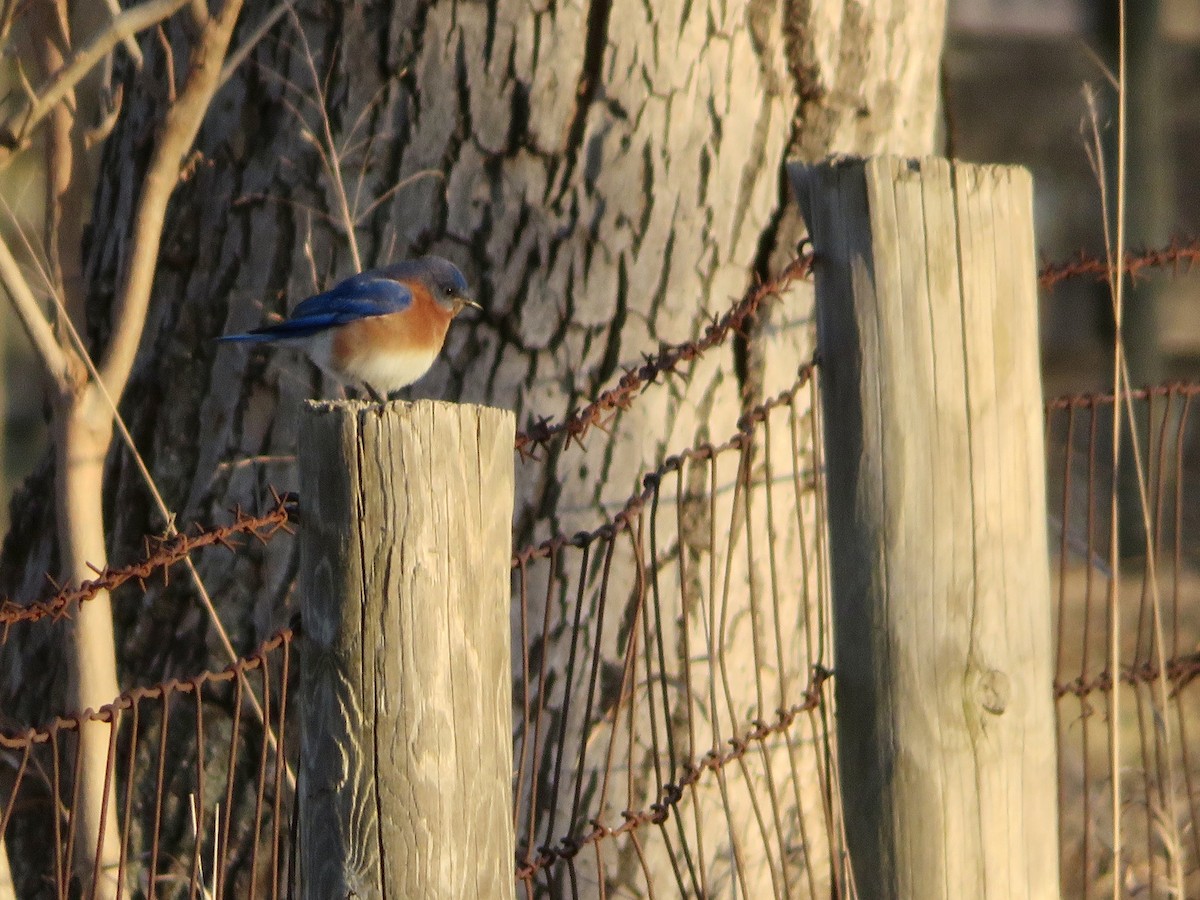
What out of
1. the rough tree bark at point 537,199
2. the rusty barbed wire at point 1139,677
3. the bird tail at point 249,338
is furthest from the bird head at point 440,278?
the rusty barbed wire at point 1139,677

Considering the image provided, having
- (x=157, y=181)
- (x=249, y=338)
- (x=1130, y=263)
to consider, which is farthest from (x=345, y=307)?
(x=1130, y=263)

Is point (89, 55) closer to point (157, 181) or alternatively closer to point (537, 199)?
point (157, 181)

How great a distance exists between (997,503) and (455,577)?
80 centimetres


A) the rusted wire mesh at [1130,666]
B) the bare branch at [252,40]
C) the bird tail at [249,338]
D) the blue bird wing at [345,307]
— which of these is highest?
the bare branch at [252,40]

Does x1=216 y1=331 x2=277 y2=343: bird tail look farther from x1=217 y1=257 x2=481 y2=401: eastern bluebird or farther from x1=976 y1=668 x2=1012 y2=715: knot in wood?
x1=976 y1=668 x2=1012 y2=715: knot in wood

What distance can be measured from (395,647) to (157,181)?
1979 millimetres

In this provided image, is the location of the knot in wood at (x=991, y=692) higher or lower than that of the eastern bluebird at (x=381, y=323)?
lower

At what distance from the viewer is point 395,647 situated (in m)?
1.74

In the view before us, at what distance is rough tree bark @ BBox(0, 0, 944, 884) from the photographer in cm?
347

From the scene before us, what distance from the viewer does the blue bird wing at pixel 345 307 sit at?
3494 millimetres

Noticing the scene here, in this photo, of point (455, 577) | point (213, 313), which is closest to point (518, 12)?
point (213, 313)

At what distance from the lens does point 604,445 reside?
3.47 m

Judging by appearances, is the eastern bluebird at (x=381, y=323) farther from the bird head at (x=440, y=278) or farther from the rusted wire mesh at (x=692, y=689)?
the rusted wire mesh at (x=692, y=689)

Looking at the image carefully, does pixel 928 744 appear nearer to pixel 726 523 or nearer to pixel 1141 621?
pixel 1141 621
